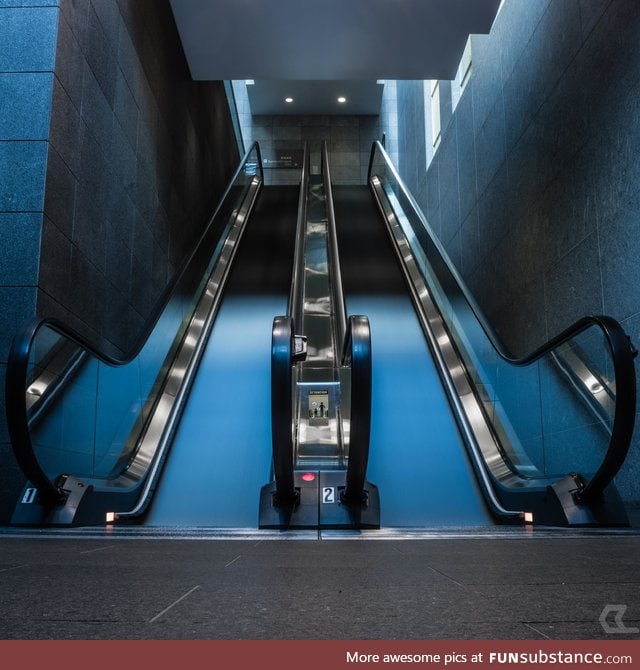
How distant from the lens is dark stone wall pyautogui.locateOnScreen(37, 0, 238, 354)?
531cm

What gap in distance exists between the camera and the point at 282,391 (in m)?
3.55

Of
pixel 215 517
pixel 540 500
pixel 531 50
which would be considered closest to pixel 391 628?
pixel 540 500

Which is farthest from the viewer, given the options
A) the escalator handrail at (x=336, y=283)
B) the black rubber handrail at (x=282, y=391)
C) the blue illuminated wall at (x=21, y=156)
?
the escalator handrail at (x=336, y=283)

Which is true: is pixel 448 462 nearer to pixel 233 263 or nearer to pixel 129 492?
pixel 129 492

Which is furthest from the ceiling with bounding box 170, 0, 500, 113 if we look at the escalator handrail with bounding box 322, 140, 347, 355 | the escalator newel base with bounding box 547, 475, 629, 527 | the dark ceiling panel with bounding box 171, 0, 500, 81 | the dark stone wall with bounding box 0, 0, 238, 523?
the escalator newel base with bounding box 547, 475, 629, 527

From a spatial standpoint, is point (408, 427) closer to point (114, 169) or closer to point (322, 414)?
point (322, 414)

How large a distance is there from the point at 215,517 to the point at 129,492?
63 cm

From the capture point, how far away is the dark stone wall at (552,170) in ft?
17.8

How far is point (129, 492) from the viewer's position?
4781mm

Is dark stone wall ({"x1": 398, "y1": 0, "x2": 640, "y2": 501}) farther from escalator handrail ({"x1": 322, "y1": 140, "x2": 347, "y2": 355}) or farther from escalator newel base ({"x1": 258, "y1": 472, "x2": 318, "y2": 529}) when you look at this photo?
escalator newel base ({"x1": 258, "y1": 472, "x2": 318, "y2": 529})

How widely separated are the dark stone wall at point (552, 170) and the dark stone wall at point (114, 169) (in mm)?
4258

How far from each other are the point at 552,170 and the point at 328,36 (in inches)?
175

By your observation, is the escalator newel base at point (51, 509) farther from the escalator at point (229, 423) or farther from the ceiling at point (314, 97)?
the ceiling at point (314, 97)

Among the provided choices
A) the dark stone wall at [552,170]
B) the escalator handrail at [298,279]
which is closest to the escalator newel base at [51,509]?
Answer: the escalator handrail at [298,279]
